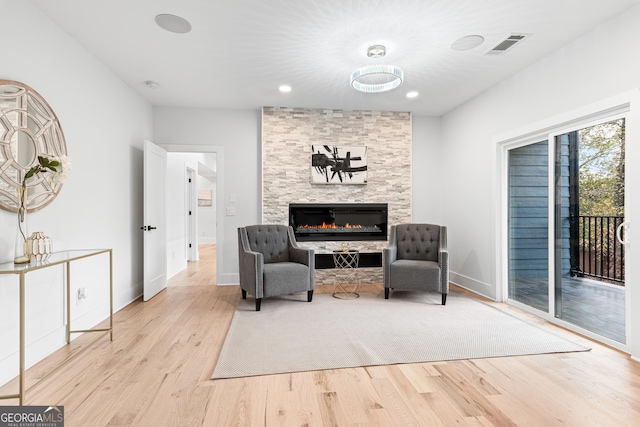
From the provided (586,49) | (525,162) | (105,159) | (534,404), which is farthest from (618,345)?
(105,159)

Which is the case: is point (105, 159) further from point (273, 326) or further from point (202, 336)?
point (273, 326)

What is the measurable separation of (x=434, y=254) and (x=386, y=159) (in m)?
1.64

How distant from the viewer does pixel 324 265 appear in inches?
193

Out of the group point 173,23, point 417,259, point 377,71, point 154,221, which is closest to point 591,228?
point 417,259

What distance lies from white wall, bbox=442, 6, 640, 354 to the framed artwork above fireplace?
138 cm

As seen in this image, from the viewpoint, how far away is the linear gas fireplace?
4914 mm

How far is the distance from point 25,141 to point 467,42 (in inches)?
142

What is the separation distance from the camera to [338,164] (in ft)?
16.2

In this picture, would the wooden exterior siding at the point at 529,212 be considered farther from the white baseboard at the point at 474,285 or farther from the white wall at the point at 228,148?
the white wall at the point at 228,148

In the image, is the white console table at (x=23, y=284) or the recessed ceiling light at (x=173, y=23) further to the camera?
the recessed ceiling light at (x=173, y=23)

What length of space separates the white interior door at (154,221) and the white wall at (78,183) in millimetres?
197

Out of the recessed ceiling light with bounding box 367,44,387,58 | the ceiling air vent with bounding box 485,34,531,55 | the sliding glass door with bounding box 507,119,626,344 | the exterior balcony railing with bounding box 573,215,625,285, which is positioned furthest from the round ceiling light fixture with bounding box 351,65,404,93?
the exterior balcony railing with bounding box 573,215,625,285

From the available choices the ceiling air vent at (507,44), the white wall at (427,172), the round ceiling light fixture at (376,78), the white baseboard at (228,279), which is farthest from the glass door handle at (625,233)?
the white baseboard at (228,279)

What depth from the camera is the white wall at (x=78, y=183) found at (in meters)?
2.20
